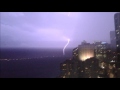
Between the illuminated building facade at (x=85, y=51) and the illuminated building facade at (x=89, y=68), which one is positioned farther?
the illuminated building facade at (x=85, y=51)

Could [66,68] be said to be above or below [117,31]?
below

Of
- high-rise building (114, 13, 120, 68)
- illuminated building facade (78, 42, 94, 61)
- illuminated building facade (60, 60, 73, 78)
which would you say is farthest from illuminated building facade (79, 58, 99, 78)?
high-rise building (114, 13, 120, 68)

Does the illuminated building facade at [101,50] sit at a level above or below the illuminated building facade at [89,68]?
above

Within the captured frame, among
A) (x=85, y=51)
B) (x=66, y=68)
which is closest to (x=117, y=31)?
(x=85, y=51)

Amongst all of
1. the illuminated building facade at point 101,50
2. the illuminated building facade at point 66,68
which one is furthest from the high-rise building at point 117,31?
the illuminated building facade at point 66,68

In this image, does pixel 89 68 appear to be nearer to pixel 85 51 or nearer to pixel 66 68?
pixel 85 51

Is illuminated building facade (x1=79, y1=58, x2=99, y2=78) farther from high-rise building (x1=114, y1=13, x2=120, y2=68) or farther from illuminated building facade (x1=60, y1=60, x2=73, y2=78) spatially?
high-rise building (x1=114, y1=13, x2=120, y2=68)

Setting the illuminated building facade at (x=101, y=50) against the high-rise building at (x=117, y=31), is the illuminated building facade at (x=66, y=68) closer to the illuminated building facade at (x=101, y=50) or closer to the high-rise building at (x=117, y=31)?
the illuminated building facade at (x=101, y=50)
